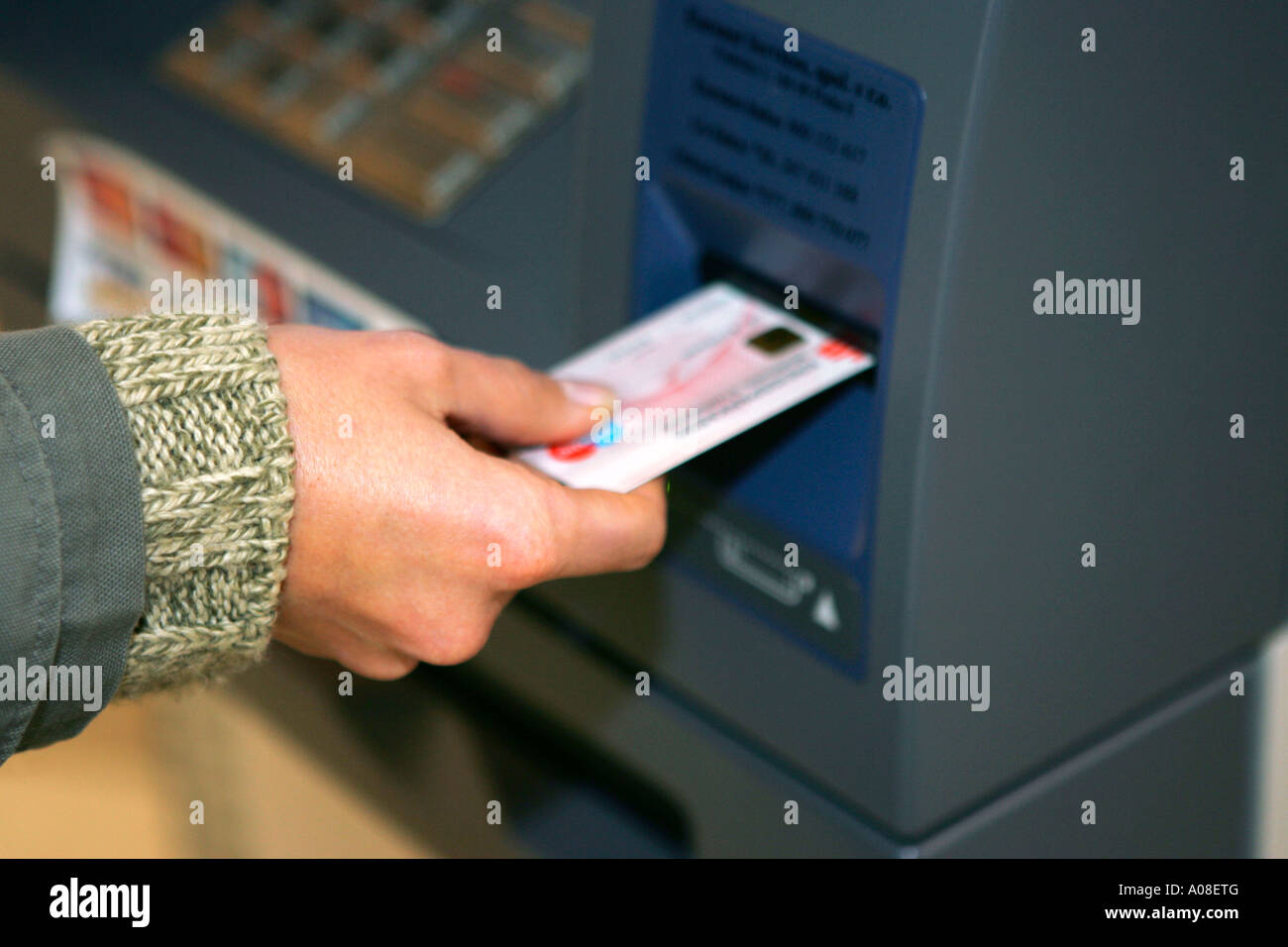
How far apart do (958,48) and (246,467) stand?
46 centimetres

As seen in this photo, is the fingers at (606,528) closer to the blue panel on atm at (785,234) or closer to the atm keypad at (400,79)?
the blue panel on atm at (785,234)

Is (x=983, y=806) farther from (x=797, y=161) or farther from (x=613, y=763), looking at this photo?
(x=797, y=161)

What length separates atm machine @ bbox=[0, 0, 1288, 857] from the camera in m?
0.80

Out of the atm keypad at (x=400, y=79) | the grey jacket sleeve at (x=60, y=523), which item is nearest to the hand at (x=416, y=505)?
the grey jacket sleeve at (x=60, y=523)

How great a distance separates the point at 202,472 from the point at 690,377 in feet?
1.02

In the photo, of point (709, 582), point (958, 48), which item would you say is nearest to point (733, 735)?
point (709, 582)

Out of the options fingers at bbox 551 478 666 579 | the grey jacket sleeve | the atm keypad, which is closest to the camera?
the grey jacket sleeve

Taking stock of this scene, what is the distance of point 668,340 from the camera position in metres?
0.96

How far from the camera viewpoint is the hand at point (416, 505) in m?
0.86

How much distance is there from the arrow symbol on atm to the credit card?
12cm

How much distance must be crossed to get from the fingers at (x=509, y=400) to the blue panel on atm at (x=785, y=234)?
0.11 m

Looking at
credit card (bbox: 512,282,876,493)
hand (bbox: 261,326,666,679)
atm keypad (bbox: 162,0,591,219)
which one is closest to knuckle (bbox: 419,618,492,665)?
hand (bbox: 261,326,666,679)

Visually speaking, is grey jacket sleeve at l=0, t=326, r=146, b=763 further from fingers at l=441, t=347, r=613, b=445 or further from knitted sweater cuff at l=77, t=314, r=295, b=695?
fingers at l=441, t=347, r=613, b=445

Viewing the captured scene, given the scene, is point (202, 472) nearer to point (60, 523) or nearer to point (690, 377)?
point (60, 523)
